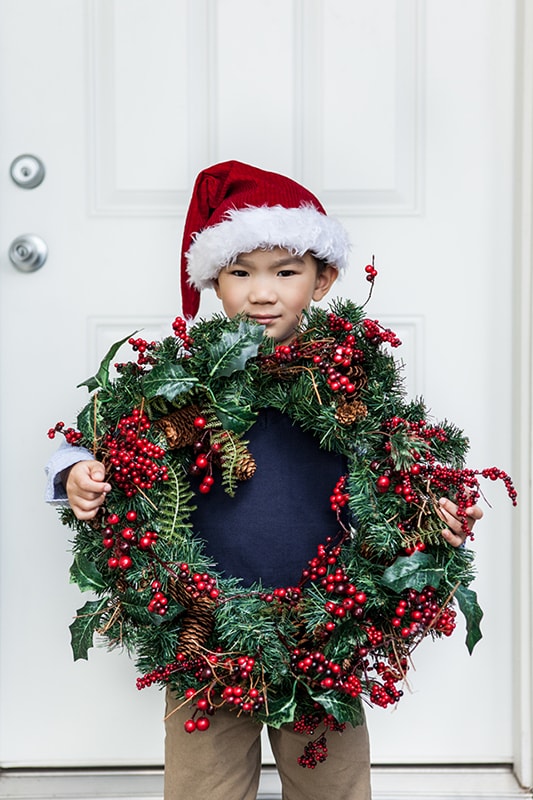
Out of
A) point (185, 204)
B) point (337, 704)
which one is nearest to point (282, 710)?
point (337, 704)

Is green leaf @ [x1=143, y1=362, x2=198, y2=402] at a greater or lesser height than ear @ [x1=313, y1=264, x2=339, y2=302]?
lesser

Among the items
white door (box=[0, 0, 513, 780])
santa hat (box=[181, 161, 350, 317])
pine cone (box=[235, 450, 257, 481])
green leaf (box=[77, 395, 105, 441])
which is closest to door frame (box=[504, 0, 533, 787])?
white door (box=[0, 0, 513, 780])

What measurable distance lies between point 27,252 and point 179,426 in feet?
1.91

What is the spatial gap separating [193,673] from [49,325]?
0.69m

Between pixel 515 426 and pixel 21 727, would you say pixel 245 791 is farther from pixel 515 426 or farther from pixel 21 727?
pixel 515 426

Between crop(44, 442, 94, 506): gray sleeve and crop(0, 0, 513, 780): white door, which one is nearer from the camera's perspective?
crop(44, 442, 94, 506): gray sleeve

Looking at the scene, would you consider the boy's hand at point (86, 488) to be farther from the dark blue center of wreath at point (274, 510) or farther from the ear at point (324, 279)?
the ear at point (324, 279)

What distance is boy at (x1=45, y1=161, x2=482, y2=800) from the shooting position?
0.91 meters

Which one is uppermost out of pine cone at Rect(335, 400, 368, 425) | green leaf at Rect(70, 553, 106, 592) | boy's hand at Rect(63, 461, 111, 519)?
pine cone at Rect(335, 400, 368, 425)

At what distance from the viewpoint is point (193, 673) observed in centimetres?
85

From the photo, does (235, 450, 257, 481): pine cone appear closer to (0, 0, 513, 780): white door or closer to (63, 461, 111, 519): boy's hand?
(63, 461, 111, 519): boy's hand

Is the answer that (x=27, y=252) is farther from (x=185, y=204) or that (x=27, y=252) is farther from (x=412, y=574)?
(x=412, y=574)

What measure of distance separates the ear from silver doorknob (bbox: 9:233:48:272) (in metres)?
0.50

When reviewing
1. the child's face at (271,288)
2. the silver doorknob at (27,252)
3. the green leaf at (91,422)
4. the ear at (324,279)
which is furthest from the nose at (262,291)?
the silver doorknob at (27,252)
